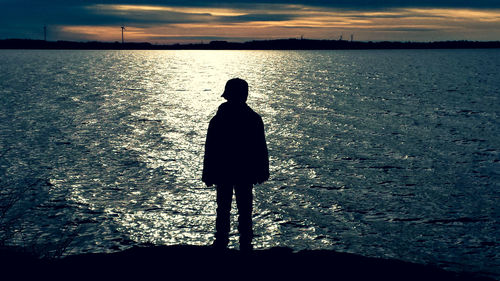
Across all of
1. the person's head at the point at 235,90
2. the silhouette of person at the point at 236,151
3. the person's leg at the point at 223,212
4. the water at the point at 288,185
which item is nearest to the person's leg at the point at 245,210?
the silhouette of person at the point at 236,151

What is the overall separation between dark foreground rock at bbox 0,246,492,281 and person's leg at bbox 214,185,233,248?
250 millimetres

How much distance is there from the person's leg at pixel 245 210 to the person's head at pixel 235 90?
4.37 ft

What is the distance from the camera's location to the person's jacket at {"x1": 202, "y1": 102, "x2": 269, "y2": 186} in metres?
7.10

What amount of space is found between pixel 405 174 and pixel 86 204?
983cm

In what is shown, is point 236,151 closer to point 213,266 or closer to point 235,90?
point 235,90

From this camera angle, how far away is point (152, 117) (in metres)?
31.1

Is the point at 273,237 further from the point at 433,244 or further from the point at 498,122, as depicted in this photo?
the point at 498,122

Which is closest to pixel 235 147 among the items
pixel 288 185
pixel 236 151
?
pixel 236 151

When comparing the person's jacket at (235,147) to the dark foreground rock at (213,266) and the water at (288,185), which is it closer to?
the dark foreground rock at (213,266)

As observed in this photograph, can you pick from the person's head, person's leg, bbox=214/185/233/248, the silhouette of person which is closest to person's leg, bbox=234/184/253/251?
the silhouette of person

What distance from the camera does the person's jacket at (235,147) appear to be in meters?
7.10

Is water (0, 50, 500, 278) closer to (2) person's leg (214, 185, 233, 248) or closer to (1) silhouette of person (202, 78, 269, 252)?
(2) person's leg (214, 185, 233, 248)

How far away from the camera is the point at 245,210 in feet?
24.6

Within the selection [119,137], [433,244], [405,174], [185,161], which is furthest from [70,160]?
[433,244]
